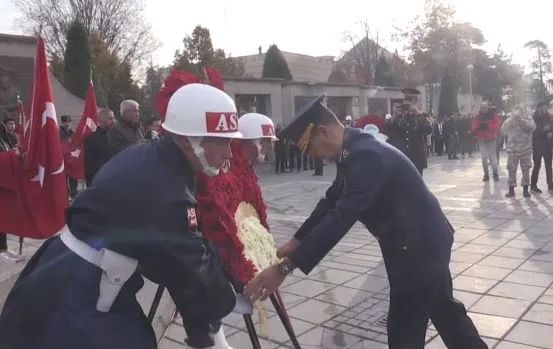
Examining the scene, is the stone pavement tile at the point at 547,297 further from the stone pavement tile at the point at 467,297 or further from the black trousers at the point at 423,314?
the black trousers at the point at 423,314

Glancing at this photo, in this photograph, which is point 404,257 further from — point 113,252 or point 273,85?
point 273,85

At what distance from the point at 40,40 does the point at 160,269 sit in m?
3.77

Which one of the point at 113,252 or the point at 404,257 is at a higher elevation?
the point at 113,252

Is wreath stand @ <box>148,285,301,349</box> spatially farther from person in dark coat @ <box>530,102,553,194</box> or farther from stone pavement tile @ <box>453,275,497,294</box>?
person in dark coat @ <box>530,102,553,194</box>

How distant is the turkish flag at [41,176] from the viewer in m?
4.75

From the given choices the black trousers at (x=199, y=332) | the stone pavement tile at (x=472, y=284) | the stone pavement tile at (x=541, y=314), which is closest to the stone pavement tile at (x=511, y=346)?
the stone pavement tile at (x=541, y=314)

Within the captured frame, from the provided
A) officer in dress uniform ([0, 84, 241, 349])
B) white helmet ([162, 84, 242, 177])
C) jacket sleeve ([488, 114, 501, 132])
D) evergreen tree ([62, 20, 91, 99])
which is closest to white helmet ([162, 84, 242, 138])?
white helmet ([162, 84, 242, 177])

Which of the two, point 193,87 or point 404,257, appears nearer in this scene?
point 193,87

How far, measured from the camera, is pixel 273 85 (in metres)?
20.3

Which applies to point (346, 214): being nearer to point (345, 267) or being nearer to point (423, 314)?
point (423, 314)

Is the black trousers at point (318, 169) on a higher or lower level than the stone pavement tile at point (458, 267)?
lower

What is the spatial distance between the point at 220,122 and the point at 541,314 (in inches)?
131

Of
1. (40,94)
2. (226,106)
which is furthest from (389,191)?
(40,94)

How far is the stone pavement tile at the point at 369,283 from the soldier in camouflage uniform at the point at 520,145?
5.75 m
